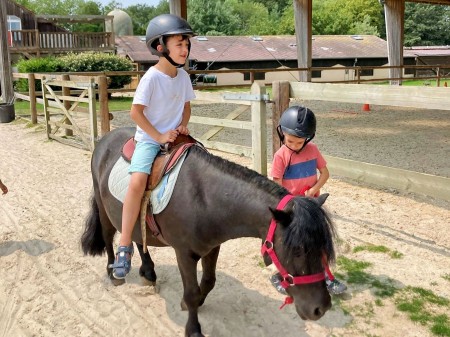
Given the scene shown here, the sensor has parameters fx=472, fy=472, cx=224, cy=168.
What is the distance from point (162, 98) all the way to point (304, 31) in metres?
14.7

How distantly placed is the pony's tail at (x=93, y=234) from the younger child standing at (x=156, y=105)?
965mm

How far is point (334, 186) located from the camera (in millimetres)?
6402

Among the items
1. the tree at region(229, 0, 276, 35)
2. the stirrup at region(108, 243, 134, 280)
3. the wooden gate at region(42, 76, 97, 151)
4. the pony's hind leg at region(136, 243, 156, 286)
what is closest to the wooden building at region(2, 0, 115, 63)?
the wooden gate at region(42, 76, 97, 151)

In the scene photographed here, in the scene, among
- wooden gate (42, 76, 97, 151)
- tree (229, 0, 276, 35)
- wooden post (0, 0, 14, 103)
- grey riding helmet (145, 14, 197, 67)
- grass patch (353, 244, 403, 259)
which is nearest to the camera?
grey riding helmet (145, 14, 197, 67)

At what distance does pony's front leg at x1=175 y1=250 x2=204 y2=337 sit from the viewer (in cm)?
286

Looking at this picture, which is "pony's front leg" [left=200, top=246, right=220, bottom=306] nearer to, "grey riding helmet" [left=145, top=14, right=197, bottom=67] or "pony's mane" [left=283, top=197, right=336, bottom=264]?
"pony's mane" [left=283, top=197, right=336, bottom=264]

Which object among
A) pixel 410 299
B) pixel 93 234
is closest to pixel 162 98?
pixel 93 234

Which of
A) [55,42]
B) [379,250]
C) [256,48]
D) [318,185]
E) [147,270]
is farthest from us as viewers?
[256,48]

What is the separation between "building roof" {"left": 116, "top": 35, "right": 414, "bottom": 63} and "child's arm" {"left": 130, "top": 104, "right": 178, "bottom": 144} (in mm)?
30137

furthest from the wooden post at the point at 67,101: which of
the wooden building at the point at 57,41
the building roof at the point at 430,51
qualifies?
the building roof at the point at 430,51

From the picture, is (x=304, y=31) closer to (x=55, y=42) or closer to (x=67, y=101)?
(x=67, y=101)

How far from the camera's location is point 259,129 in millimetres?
5129

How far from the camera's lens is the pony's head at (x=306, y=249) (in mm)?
2120

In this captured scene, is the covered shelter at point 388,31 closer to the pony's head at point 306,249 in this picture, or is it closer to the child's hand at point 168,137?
the child's hand at point 168,137
